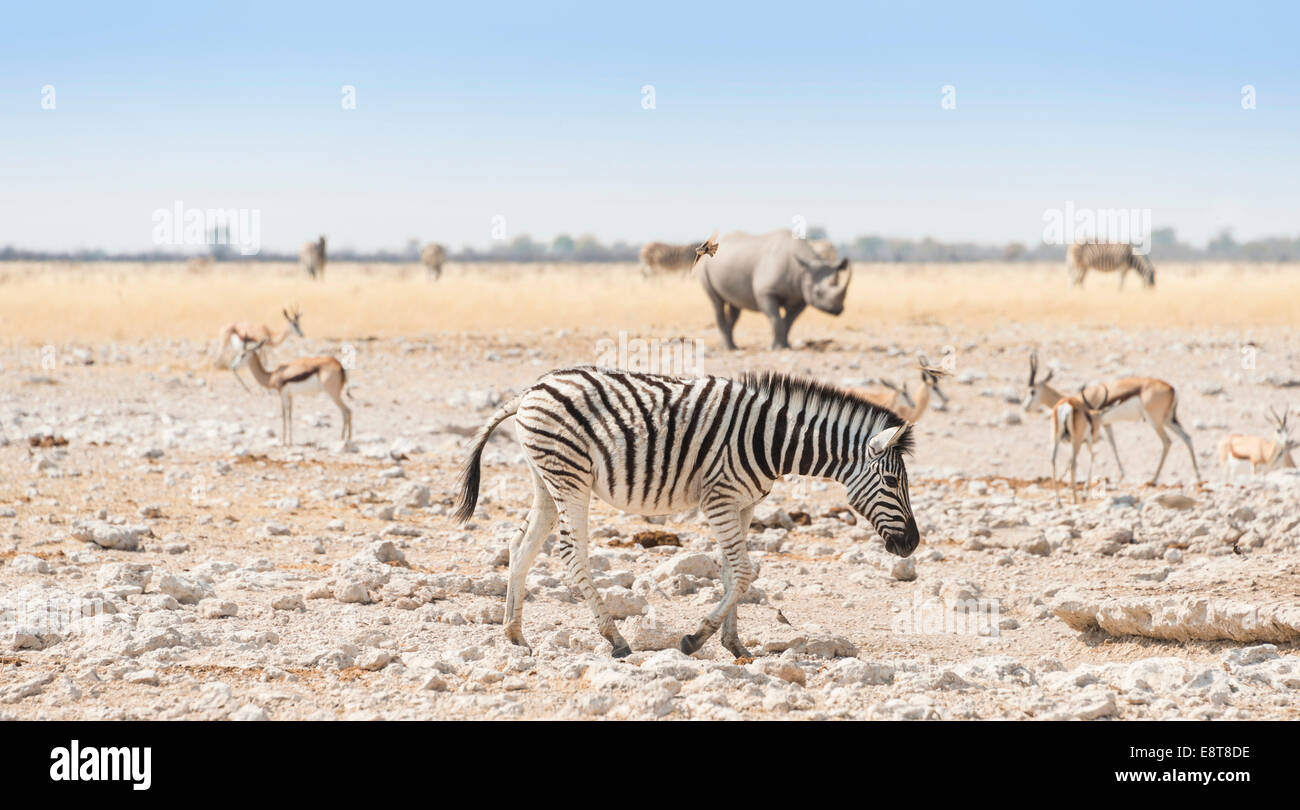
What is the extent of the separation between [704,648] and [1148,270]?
3571 centimetres

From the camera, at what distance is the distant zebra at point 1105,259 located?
128ft

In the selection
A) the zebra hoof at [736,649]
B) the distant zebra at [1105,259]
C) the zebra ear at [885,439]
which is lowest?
the zebra hoof at [736,649]

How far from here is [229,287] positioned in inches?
1448

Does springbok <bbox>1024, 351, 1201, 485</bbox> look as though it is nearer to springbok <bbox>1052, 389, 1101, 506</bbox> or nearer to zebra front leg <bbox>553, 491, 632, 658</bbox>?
springbok <bbox>1052, 389, 1101, 506</bbox>

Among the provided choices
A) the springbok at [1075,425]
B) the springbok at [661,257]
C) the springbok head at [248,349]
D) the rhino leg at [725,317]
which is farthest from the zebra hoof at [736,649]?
the springbok at [661,257]

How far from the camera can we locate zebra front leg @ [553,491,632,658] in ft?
22.3

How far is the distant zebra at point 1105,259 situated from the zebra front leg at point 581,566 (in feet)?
115

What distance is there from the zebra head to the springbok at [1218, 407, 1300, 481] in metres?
8.90

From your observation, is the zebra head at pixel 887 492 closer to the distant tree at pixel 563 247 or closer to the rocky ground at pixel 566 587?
the rocky ground at pixel 566 587

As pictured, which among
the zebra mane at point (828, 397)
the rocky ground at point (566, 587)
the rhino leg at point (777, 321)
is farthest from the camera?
the rhino leg at point (777, 321)

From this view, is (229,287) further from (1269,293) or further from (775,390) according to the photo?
(775,390)

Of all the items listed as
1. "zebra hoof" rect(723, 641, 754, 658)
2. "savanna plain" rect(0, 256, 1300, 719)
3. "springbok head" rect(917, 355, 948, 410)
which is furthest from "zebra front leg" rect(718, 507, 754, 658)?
"springbok head" rect(917, 355, 948, 410)

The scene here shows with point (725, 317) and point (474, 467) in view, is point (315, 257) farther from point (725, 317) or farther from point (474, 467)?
point (474, 467)
